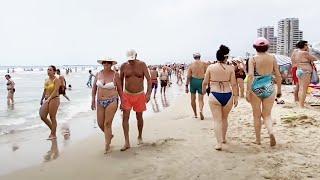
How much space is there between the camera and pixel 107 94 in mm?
6789

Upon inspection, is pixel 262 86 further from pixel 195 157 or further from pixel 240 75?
pixel 240 75

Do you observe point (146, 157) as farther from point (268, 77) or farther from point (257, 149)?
point (268, 77)

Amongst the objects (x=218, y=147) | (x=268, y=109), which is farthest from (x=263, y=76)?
(x=218, y=147)

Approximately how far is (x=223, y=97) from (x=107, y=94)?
1.87 metres

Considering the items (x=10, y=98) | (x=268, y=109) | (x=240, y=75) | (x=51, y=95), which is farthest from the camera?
(x=10, y=98)

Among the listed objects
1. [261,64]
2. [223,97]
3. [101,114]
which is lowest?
[101,114]

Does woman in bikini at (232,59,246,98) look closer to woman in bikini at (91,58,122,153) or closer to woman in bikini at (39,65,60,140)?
woman in bikini at (39,65,60,140)

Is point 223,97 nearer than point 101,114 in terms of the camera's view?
Yes

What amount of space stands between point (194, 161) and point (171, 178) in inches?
31.5

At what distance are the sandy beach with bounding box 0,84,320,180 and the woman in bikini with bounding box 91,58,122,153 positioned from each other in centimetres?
50

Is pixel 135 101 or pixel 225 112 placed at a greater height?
pixel 135 101

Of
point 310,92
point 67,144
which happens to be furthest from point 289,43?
point 67,144

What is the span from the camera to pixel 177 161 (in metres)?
5.97

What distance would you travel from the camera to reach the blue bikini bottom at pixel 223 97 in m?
6.61
